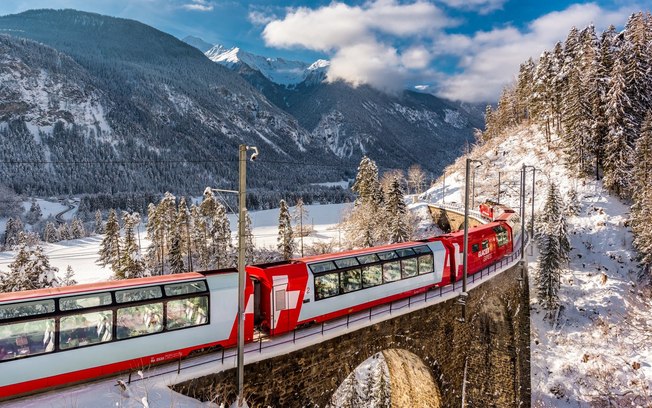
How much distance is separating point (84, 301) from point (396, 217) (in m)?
Answer: 41.9

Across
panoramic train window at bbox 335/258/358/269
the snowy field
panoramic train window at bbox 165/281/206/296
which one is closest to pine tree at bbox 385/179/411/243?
the snowy field

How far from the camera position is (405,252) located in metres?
18.7

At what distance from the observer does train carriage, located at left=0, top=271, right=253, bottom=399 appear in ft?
31.0

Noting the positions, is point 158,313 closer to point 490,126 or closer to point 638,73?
point 638,73

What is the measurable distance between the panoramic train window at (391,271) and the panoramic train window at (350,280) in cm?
166

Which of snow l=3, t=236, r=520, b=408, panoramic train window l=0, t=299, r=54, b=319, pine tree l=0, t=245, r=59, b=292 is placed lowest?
pine tree l=0, t=245, r=59, b=292

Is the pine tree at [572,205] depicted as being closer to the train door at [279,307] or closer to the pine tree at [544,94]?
the pine tree at [544,94]

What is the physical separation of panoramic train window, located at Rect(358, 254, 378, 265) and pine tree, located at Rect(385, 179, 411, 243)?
31.1m

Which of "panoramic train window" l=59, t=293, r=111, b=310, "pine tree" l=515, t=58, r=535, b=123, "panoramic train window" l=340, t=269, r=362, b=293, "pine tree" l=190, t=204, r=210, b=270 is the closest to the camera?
"panoramic train window" l=59, t=293, r=111, b=310

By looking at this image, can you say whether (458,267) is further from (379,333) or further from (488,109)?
(488,109)

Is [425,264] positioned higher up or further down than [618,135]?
further down

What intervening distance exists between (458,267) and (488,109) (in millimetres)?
85852

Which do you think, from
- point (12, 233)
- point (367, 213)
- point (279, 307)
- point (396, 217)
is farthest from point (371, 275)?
point (12, 233)

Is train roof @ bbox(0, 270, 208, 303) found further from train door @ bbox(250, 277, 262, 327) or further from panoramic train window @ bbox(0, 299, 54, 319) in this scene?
train door @ bbox(250, 277, 262, 327)
